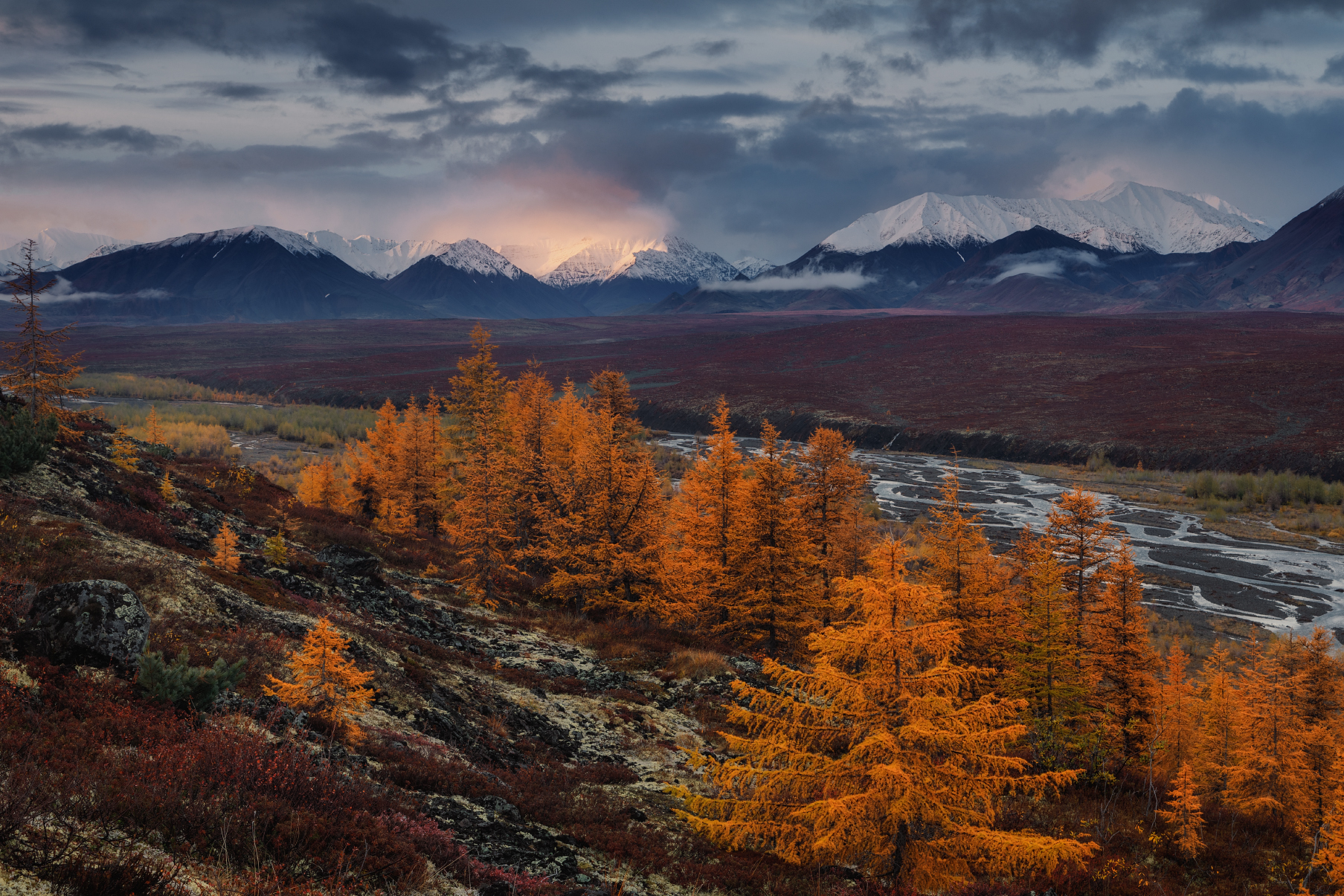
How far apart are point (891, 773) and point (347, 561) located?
17236 millimetres

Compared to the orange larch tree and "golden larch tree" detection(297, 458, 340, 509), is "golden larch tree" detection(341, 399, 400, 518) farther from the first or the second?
the orange larch tree

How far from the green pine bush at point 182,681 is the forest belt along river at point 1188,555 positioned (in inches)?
883

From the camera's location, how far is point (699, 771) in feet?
42.1

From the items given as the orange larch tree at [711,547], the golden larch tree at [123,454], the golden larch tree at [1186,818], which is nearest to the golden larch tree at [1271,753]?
the golden larch tree at [1186,818]

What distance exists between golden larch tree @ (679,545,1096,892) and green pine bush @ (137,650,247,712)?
6133mm

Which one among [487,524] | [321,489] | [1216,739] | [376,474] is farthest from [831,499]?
[321,489]

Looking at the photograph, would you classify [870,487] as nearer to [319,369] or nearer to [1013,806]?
[1013,806]

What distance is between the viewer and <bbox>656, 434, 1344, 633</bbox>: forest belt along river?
120 ft

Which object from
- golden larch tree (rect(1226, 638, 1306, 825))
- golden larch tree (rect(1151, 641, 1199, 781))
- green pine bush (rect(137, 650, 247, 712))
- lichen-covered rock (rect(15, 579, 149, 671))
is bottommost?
golden larch tree (rect(1151, 641, 1199, 781))

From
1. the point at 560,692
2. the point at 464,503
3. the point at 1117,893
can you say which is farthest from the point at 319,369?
the point at 1117,893

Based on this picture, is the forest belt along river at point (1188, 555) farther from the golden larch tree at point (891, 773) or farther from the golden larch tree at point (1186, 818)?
the golden larch tree at point (891, 773)

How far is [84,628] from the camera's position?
24.5 feet

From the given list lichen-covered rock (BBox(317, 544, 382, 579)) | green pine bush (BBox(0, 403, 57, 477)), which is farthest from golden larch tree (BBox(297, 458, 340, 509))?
green pine bush (BBox(0, 403, 57, 477))

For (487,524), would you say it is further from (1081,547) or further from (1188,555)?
(1188,555)
